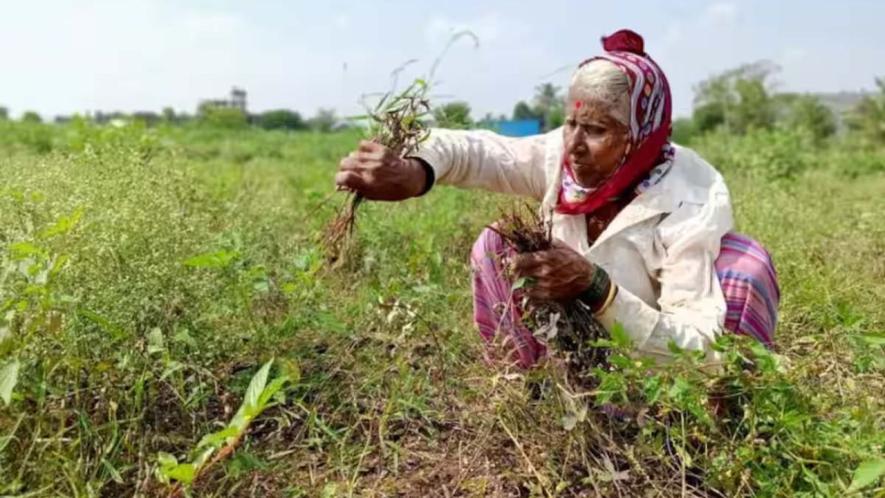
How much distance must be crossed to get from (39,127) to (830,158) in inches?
392

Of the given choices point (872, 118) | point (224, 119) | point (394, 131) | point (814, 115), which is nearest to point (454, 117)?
point (394, 131)

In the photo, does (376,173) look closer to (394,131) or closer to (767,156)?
(394,131)

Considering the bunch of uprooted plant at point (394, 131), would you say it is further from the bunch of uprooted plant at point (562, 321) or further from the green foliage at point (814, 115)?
the green foliage at point (814, 115)

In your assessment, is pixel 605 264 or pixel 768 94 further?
pixel 768 94

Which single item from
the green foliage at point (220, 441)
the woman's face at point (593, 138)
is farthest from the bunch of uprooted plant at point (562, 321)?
the green foliage at point (220, 441)

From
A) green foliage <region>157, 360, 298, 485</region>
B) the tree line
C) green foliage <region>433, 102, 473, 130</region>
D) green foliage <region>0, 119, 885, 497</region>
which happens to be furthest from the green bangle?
the tree line

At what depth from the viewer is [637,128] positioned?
2020 mm

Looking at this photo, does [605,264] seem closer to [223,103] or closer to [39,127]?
[39,127]

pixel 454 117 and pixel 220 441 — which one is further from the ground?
pixel 454 117

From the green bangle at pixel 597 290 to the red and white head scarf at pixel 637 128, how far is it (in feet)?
1.15

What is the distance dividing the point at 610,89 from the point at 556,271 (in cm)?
53

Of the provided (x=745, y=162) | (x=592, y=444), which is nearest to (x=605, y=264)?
(x=592, y=444)

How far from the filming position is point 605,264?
2.03m

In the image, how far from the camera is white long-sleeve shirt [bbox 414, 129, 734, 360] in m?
1.80
